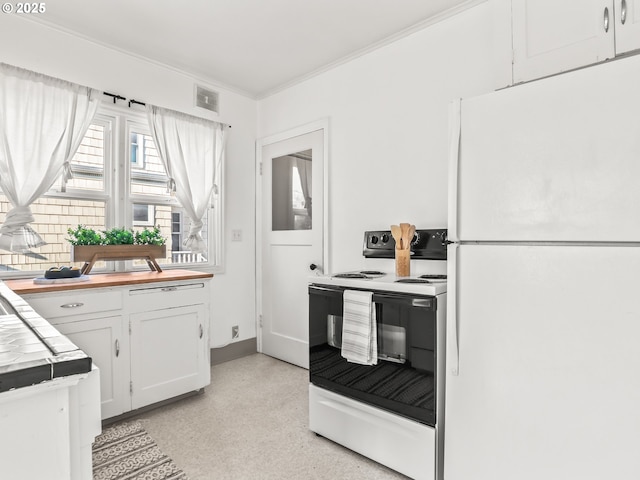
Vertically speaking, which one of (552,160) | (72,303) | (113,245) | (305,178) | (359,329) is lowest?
(359,329)

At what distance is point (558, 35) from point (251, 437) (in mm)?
2659

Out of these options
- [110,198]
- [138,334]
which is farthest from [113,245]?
[138,334]

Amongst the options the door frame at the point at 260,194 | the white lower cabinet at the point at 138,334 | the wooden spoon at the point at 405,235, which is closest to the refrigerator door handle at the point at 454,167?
the wooden spoon at the point at 405,235

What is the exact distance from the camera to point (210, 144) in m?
3.32

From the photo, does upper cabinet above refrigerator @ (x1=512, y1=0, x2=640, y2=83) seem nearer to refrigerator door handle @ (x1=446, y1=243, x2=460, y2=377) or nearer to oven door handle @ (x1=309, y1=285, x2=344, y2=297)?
refrigerator door handle @ (x1=446, y1=243, x2=460, y2=377)

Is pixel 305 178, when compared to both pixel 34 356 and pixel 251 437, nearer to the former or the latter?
pixel 251 437

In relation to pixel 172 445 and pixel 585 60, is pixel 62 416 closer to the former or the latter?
pixel 172 445

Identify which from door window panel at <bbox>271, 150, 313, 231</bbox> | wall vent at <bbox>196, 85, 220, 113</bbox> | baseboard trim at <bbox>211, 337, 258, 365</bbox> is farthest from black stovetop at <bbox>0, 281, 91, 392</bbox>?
wall vent at <bbox>196, 85, 220, 113</bbox>

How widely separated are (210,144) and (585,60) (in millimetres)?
2776

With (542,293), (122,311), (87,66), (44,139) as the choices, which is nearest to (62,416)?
(542,293)

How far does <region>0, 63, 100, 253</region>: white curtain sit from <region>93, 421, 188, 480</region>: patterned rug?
1311 millimetres

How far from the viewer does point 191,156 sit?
3182mm

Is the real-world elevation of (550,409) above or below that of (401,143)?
below

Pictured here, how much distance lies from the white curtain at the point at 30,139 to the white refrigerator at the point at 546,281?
2.52 meters
